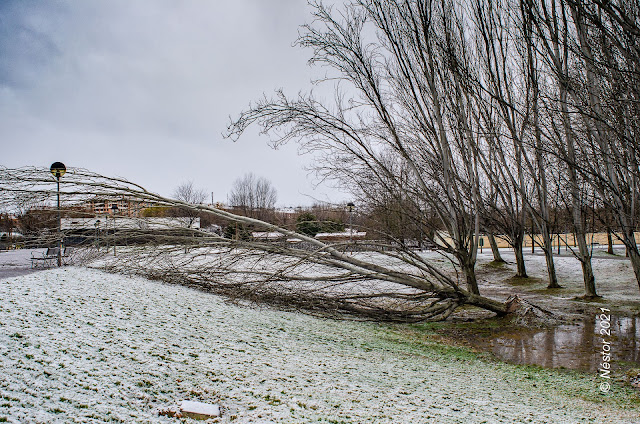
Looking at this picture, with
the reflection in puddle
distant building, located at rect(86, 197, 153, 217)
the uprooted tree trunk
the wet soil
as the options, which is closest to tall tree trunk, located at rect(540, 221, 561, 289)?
the wet soil

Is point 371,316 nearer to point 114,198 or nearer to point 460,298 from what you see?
point 460,298

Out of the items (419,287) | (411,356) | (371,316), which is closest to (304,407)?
(411,356)

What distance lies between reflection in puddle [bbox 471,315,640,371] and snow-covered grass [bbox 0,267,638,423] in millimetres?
584

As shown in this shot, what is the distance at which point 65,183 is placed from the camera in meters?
5.79

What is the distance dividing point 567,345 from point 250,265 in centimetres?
433

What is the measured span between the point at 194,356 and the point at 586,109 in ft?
22.3

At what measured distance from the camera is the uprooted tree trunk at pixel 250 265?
5.73 m

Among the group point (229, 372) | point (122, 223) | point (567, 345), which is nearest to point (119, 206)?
point (122, 223)

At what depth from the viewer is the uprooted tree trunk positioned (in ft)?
18.8

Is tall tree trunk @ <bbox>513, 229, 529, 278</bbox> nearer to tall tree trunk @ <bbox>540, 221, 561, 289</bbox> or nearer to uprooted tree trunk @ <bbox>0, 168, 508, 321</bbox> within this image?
tall tree trunk @ <bbox>540, 221, 561, 289</bbox>

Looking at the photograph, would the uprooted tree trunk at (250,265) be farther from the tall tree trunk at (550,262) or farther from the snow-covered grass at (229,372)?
the tall tree trunk at (550,262)

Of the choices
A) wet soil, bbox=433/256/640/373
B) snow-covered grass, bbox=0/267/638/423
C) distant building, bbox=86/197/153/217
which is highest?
distant building, bbox=86/197/153/217

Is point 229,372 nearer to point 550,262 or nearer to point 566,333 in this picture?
point 566,333

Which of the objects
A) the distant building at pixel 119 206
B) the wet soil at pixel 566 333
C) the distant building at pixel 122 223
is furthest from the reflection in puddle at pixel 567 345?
the distant building at pixel 119 206
